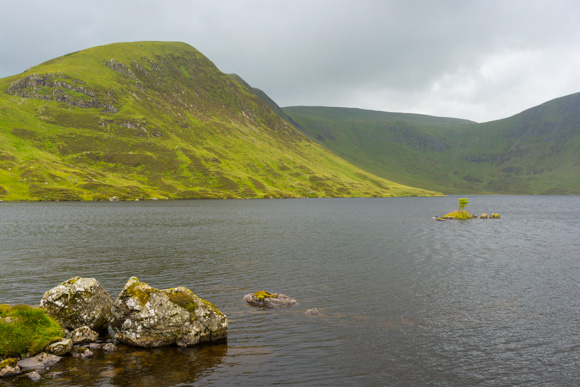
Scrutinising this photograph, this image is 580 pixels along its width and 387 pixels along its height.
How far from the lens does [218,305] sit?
35.7m

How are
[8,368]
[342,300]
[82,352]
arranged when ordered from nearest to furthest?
1. [8,368]
2. [82,352]
3. [342,300]

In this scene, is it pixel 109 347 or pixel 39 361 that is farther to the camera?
pixel 109 347

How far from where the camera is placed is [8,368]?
2166 cm

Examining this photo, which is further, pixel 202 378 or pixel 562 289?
pixel 562 289

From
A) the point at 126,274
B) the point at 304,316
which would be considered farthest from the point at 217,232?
the point at 304,316

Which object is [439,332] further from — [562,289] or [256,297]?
[562,289]

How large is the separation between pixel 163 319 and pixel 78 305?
24.0 ft

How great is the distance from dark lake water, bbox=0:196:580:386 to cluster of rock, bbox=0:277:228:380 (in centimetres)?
127

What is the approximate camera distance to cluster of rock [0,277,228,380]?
26906mm

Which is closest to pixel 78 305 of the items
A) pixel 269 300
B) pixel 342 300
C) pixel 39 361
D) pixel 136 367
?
pixel 39 361

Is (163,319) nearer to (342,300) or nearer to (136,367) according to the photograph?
(136,367)

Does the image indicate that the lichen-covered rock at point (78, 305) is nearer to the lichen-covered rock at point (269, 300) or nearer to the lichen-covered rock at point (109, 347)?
the lichen-covered rock at point (109, 347)

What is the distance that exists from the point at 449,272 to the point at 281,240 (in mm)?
37580

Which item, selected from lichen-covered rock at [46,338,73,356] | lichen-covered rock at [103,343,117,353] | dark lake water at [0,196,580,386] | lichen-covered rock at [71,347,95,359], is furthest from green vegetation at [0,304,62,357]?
lichen-covered rock at [103,343,117,353]
